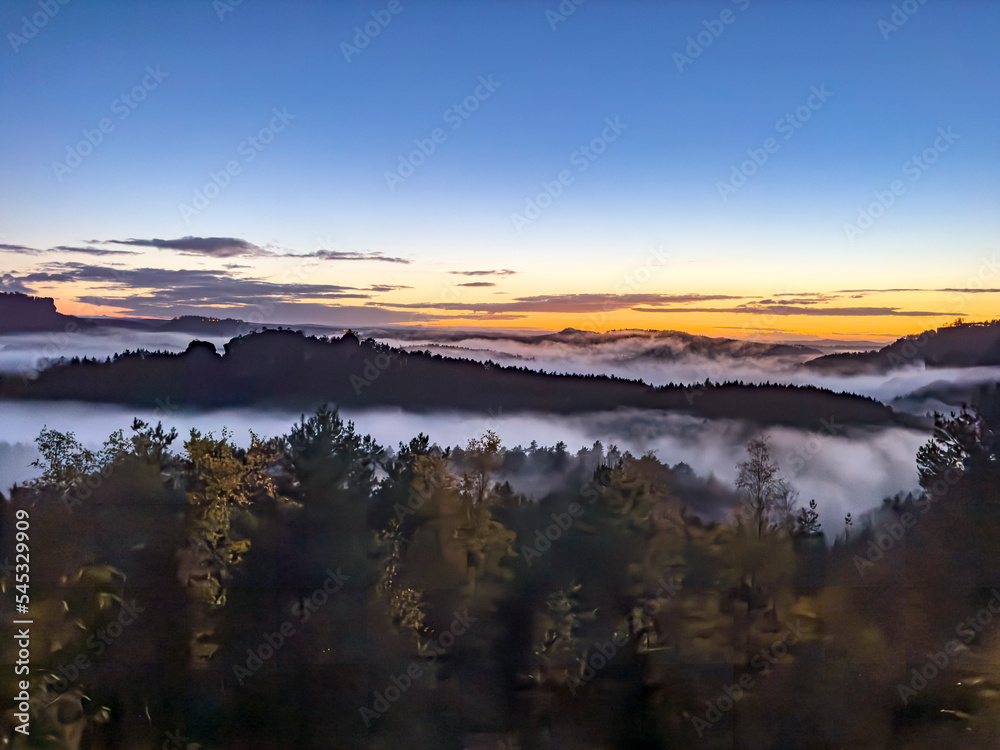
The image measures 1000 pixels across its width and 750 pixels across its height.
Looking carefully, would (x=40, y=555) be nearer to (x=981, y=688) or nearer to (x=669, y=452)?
(x=669, y=452)

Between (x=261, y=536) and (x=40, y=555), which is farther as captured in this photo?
(x=261, y=536)

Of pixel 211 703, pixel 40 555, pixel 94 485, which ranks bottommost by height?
pixel 211 703

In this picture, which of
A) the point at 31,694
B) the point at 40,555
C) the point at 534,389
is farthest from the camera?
the point at 534,389

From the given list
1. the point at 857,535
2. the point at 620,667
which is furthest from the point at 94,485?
the point at 857,535

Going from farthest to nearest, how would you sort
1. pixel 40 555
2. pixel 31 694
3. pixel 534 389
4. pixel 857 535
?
pixel 534 389 → pixel 857 535 → pixel 40 555 → pixel 31 694

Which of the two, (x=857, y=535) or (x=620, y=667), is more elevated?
(x=857, y=535)

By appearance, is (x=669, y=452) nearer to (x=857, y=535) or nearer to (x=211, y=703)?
(x=857, y=535)

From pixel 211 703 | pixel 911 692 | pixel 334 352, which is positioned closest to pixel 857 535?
pixel 911 692
